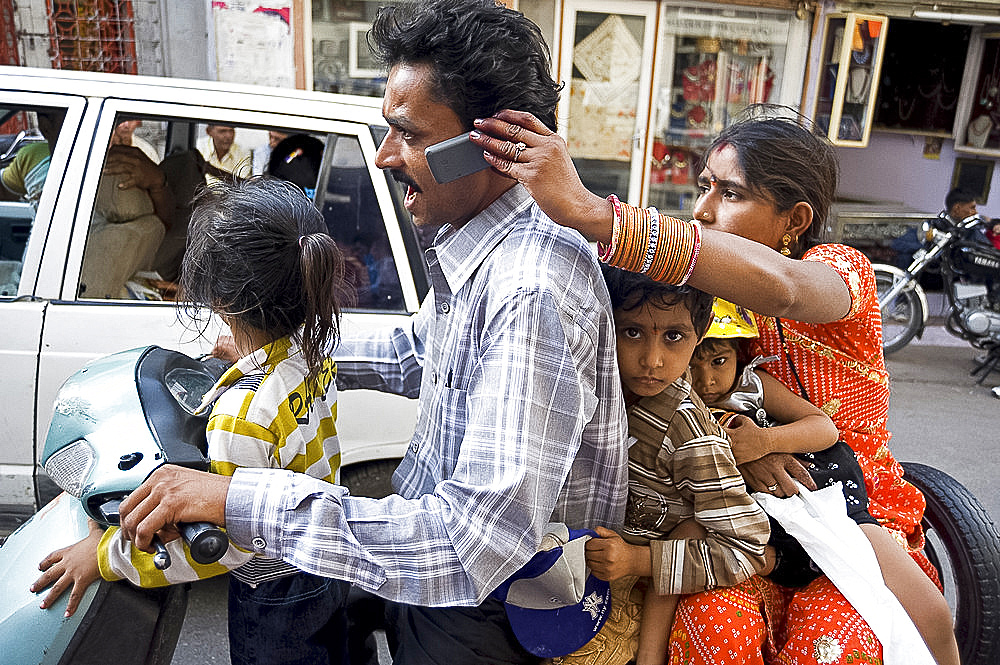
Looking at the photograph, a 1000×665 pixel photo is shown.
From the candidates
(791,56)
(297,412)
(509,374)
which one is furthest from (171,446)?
(791,56)

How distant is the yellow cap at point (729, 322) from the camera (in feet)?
5.39

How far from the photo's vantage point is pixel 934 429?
207 inches

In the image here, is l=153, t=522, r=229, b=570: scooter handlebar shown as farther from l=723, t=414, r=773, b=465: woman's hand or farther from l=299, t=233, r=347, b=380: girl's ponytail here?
l=723, t=414, r=773, b=465: woman's hand

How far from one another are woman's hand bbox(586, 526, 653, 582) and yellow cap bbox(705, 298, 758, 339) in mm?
508

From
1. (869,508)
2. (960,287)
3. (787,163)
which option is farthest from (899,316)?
(787,163)

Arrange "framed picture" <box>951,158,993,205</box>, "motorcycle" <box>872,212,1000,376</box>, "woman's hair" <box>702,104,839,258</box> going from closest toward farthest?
"woman's hair" <box>702,104,839,258</box> < "motorcycle" <box>872,212,1000,376</box> < "framed picture" <box>951,158,993,205</box>

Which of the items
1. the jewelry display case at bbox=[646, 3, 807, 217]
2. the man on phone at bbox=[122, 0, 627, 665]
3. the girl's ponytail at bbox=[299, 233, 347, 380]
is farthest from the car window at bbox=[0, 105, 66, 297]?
the jewelry display case at bbox=[646, 3, 807, 217]

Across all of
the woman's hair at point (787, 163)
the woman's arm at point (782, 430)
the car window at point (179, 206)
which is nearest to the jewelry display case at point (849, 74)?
the car window at point (179, 206)

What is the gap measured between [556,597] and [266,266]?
755 mm

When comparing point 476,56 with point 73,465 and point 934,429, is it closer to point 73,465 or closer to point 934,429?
point 73,465

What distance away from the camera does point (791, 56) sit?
779 cm

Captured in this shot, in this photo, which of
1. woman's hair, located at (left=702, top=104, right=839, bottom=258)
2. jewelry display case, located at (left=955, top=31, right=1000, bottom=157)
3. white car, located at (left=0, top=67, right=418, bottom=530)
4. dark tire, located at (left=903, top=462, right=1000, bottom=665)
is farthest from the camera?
jewelry display case, located at (left=955, top=31, right=1000, bottom=157)

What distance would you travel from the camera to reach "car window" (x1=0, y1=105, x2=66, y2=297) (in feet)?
8.87

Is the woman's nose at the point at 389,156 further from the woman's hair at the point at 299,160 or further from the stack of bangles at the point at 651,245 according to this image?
the woman's hair at the point at 299,160
